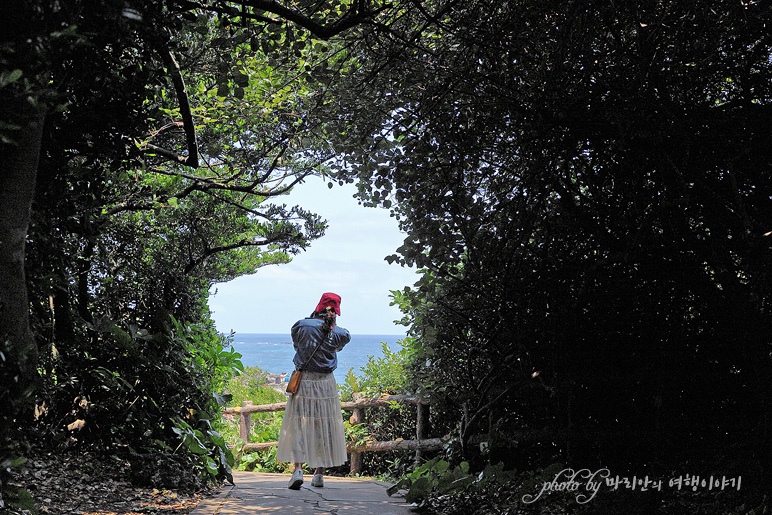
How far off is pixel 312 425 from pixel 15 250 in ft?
17.2

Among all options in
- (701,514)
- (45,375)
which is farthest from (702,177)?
(45,375)

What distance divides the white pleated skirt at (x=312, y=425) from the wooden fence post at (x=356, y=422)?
2705mm

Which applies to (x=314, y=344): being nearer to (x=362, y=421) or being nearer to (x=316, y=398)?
(x=316, y=398)

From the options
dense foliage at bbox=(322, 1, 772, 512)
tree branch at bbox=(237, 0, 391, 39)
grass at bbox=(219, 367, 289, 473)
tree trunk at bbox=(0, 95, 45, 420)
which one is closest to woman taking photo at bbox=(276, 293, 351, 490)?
dense foliage at bbox=(322, 1, 772, 512)

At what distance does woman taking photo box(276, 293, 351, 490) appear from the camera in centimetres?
674

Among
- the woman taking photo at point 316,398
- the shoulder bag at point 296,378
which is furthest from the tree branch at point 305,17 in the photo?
the shoulder bag at point 296,378

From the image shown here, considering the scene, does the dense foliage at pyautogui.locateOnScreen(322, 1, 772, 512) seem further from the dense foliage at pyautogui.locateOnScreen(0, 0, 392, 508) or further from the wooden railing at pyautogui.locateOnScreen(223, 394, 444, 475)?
the wooden railing at pyautogui.locateOnScreen(223, 394, 444, 475)

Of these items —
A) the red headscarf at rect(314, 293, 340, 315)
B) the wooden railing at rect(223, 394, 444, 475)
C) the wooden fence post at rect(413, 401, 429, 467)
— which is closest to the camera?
the red headscarf at rect(314, 293, 340, 315)

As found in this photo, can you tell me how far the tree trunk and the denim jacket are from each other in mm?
Result: 4722

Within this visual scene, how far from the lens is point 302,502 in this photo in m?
5.16

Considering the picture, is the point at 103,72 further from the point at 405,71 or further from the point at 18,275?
the point at 405,71

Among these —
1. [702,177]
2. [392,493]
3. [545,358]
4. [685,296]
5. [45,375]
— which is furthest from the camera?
[392,493]

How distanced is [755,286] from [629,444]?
53.6 inches

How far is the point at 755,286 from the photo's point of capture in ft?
10.4
